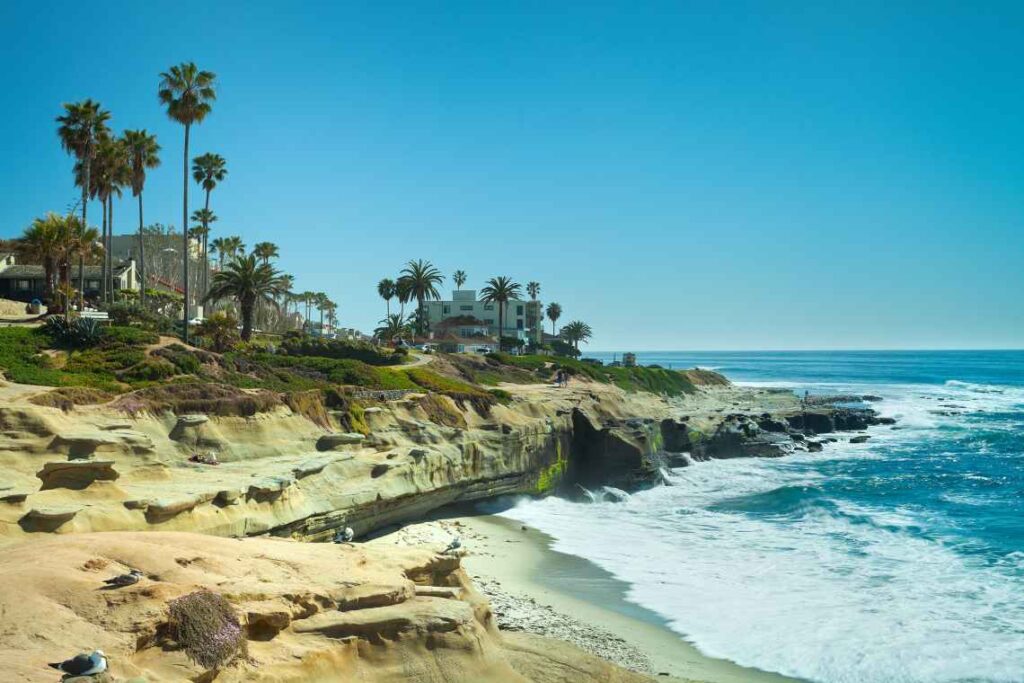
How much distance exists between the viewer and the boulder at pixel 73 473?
16.2 metres

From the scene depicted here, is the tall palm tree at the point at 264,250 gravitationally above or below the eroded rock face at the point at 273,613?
above

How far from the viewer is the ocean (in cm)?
1752

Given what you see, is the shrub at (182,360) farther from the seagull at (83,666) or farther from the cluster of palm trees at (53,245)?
the seagull at (83,666)

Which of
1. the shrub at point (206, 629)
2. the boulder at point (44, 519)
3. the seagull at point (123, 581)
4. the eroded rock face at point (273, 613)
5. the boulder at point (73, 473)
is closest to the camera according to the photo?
the eroded rock face at point (273, 613)

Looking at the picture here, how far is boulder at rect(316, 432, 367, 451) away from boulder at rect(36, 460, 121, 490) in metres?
10.1

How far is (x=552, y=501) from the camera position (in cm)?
3572

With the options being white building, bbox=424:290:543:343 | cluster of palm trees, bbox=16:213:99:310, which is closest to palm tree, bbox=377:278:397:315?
white building, bbox=424:290:543:343

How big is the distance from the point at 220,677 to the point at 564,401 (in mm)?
38212

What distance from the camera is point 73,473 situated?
16.4 metres

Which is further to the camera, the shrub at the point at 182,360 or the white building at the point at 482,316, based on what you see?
the white building at the point at 482,316

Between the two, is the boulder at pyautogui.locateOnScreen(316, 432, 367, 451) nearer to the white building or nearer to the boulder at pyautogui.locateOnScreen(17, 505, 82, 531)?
the boulder at pyautogui.locateOnScreen(17, 505, 82, 531)

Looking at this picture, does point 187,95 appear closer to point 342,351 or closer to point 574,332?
point 342,351

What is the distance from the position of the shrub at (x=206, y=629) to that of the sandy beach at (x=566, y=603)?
778 cm

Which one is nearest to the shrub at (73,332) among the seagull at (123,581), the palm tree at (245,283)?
the palm tree at (245,283)
